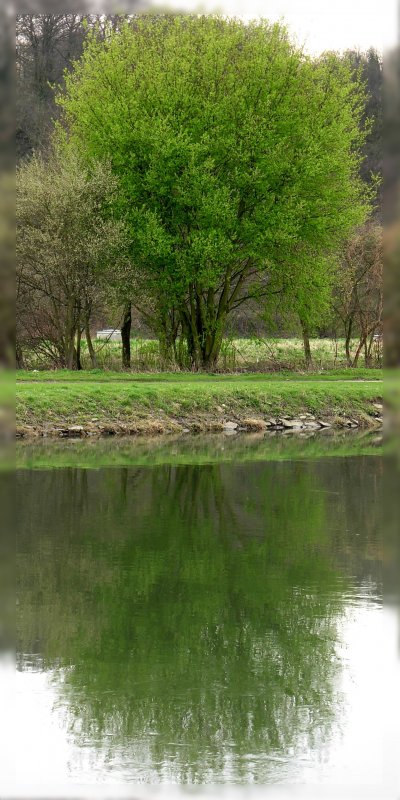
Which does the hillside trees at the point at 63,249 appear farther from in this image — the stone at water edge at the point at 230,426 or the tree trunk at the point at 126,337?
the stone at water edge at the point at 230,426

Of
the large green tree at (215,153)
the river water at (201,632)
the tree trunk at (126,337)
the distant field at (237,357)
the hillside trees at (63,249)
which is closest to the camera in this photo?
the river water at (201,632)

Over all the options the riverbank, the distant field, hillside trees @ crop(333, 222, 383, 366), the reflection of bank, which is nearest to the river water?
the reflection of bank

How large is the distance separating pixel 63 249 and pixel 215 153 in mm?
7522

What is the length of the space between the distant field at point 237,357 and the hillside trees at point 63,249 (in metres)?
1.96

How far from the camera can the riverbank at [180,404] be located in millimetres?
35250

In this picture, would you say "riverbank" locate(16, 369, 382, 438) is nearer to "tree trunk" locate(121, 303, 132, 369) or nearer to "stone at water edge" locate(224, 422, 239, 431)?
"stone at water edge" locate(224, 422, 239, 431)

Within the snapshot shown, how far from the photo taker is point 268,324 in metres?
52.6

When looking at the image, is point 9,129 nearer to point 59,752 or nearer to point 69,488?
point 59,752

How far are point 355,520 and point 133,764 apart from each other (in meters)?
12.6

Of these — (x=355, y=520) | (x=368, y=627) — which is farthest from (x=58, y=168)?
(x=368, y=627)

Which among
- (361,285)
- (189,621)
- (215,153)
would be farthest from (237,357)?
(189,621)

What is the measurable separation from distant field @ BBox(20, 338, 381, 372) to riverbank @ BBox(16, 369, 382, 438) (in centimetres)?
512

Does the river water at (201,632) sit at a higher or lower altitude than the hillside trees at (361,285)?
lower

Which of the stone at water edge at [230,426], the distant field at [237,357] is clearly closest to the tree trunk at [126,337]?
the distant field at [237,357]
